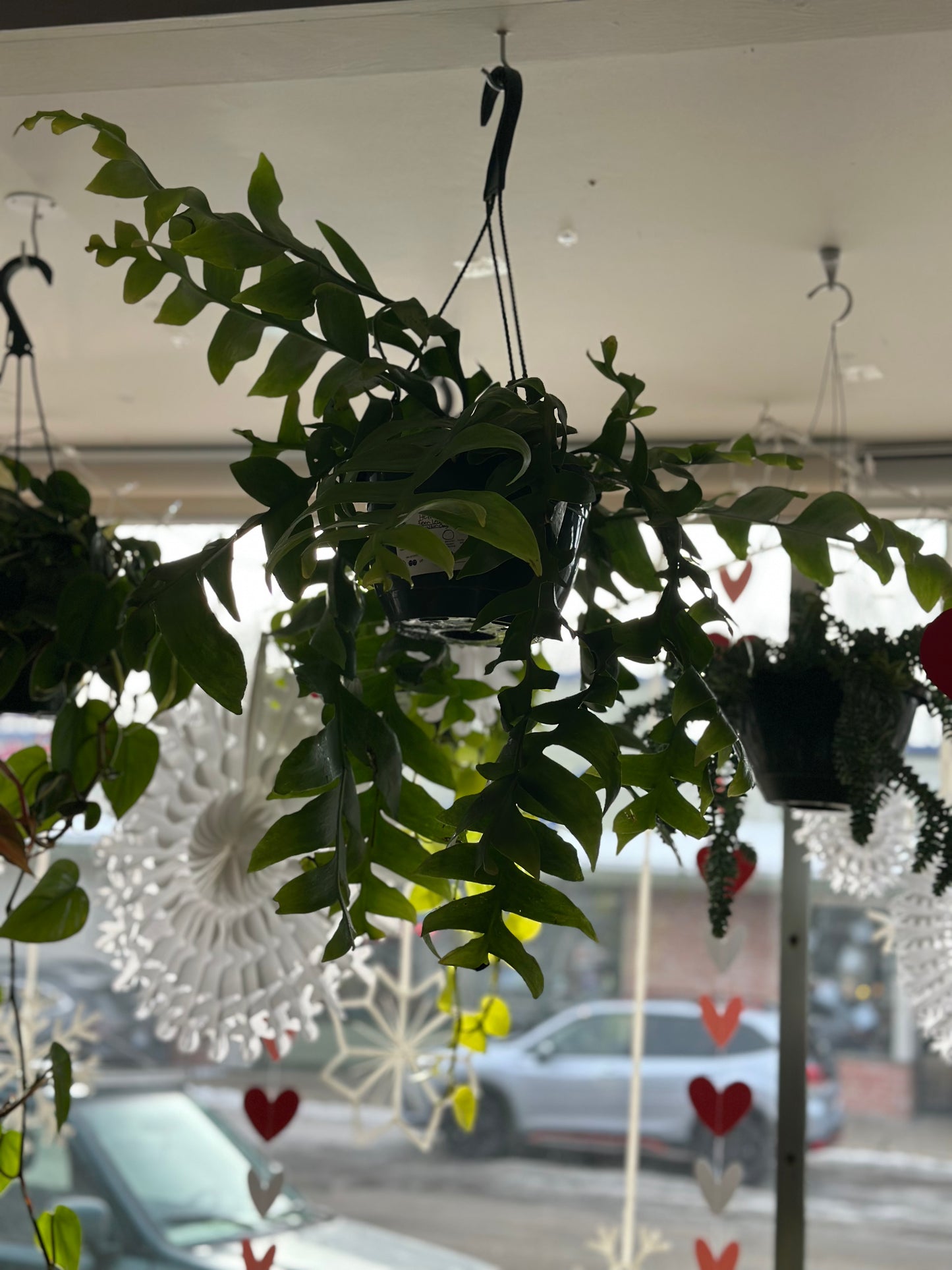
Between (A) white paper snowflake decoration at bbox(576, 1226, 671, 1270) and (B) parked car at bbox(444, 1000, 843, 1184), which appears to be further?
(B) parked car at bbox(444, 1000, 843, 1184)

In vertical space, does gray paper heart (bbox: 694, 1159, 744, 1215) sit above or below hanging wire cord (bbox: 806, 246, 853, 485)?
below

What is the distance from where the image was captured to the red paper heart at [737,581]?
2082 millimetres

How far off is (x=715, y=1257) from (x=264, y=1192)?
0.73 metres

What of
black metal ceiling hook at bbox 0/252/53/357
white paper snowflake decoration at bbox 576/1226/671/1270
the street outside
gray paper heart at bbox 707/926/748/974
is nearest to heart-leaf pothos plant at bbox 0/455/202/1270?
black metal ceiling hook at bbox 0/252/53/357

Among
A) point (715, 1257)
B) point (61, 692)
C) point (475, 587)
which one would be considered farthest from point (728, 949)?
point (475, 587)

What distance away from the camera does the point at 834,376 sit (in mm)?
1920

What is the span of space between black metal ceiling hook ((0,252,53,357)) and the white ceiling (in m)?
A: 0.06

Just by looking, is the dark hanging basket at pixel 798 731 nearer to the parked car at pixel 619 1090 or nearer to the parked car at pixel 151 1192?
the parked car at pixel 619 1090

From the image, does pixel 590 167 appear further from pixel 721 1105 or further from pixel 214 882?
pixel 721 1105

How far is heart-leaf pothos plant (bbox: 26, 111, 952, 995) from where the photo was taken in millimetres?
723

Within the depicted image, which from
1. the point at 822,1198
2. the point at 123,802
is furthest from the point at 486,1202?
the point at 123,802

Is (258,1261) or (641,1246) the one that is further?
(641,1246)

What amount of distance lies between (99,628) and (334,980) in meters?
0.75

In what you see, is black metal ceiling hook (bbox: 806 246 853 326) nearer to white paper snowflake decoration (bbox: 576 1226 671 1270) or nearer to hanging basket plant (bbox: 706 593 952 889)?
hanging basket plant (bbox: 706 593 952 889)
